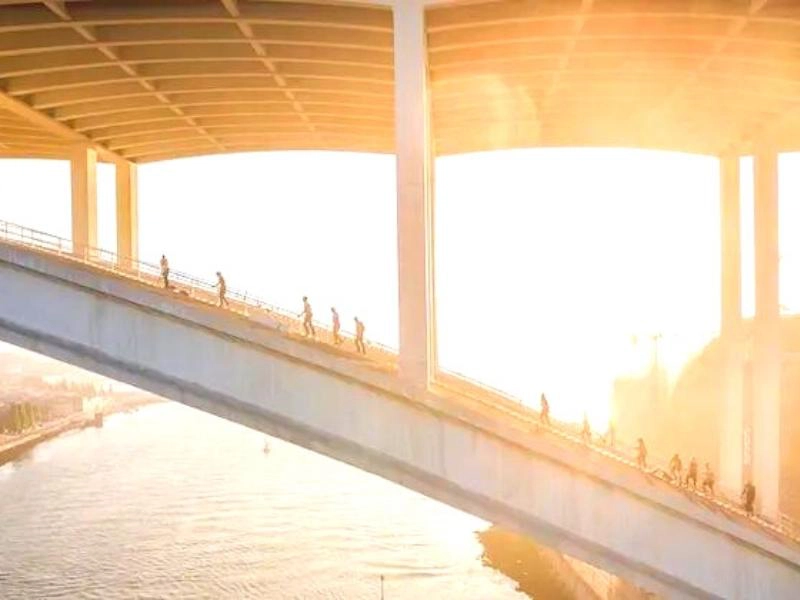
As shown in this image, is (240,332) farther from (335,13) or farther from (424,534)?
(424,534)

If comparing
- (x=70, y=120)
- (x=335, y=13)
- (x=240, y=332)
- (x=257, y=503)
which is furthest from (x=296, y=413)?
(x=257, y=503)

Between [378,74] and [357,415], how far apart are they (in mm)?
8612

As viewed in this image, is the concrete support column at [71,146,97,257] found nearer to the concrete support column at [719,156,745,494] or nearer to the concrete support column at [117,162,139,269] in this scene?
the concrete support column at [117,162,139,269]

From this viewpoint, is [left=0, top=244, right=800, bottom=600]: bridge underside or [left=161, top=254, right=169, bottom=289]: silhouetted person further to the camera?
[left=161, top=254, right=169, bottom=289]: silhouetted person

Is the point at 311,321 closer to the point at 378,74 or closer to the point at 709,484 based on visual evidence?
the point at 378,74

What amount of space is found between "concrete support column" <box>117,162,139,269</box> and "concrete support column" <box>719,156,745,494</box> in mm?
16316

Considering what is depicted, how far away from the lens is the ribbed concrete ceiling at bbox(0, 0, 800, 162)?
15.4 metres

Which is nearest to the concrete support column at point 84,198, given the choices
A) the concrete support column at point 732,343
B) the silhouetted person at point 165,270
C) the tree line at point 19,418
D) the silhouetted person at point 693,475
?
the silhouetted person at point 165,270

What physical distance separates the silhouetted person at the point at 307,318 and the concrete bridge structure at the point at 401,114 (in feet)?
8.41

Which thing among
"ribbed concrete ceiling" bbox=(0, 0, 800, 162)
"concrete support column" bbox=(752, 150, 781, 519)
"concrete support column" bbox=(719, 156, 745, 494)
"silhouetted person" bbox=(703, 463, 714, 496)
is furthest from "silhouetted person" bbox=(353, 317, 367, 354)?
"concrete support column" bbox=(719, 156, 745, 494)

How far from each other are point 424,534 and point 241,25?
149 feet

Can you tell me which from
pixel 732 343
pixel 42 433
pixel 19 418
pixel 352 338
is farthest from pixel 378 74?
pixel 19 418

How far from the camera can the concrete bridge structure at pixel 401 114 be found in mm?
13406

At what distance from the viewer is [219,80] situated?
64.7ft
